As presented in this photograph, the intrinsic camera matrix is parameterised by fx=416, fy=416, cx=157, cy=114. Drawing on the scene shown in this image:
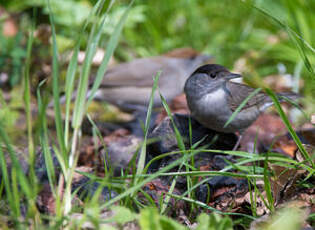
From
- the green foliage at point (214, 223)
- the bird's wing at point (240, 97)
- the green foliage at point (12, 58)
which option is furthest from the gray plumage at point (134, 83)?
the green foliage at point (214, 223)

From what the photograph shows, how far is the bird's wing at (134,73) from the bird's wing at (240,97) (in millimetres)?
2201

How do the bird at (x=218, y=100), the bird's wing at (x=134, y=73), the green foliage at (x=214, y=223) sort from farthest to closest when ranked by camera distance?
the bird's wing at (x=134, y=73), the bird at (x=218, y=100), the green foliage at (x=214, y=223)

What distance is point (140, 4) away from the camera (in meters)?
6.89

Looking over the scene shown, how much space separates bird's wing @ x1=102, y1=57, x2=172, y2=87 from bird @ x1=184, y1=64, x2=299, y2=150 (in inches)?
86.5

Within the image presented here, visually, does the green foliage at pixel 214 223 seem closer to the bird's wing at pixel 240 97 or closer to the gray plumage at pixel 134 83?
the bird's wing at pixel 240 97

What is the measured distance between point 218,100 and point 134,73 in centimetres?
252

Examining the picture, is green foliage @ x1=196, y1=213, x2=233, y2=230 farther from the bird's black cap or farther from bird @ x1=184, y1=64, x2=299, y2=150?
the bird's black cap

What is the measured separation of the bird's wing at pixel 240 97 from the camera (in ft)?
12.5

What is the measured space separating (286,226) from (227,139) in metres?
2.43

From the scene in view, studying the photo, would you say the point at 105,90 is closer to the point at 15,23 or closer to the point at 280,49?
the point at 15,23

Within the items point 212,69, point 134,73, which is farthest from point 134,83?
point 212,69

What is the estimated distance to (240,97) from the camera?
390cm

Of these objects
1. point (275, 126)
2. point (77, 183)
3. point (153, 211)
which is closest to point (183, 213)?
point (153, 211)

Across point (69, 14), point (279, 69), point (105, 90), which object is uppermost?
point (69, 14)
